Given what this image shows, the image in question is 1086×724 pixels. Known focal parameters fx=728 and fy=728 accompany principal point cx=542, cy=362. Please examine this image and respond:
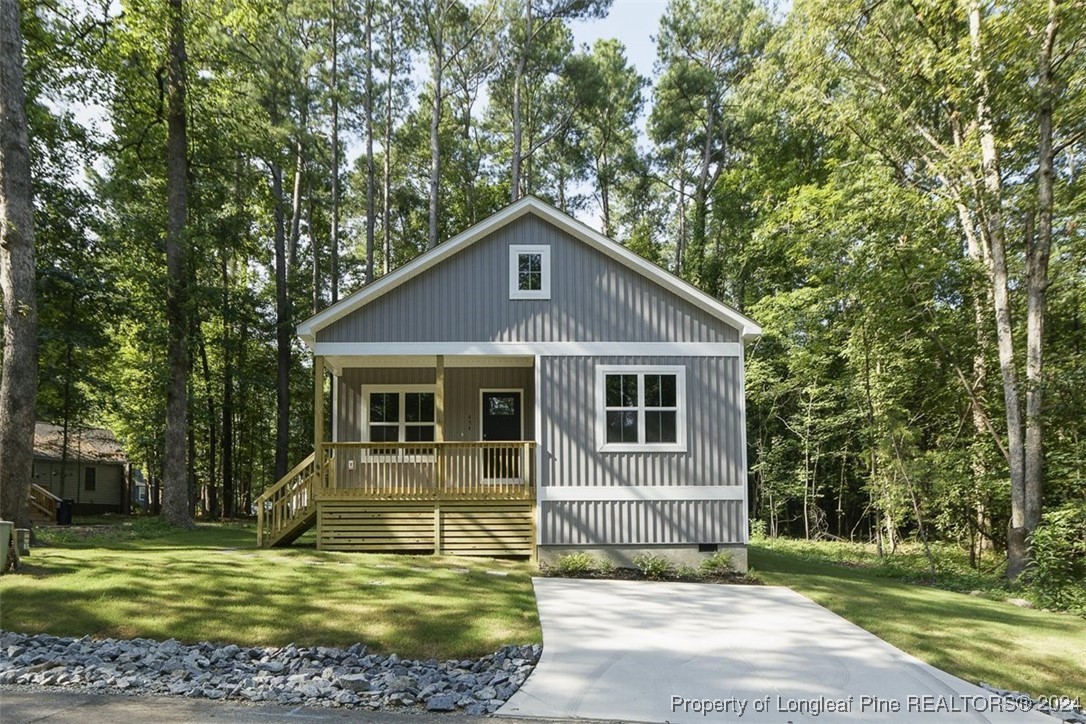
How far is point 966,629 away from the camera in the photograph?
9031mm

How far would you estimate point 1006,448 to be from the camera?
1483 centimetres

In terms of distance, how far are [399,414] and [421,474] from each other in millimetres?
2130

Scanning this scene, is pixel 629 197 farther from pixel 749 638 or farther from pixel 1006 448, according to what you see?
pixel 749 638

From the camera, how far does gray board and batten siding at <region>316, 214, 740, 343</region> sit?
1319 cm

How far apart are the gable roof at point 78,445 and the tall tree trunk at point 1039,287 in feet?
91.2

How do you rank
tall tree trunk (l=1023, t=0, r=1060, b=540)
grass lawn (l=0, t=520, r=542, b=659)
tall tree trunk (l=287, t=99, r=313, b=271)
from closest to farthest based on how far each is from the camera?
grass lawn (l=0, t=520, r=542, b=659)
tall tree trunk (l=1023, t=0, r=1060, b=540)
tall tree trunk (l=287, t=99, r=313, b=271)

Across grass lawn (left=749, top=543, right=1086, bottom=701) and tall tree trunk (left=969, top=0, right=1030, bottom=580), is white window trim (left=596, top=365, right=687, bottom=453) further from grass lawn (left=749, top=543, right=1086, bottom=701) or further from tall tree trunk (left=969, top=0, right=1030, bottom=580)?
tall tree trunk (left=969, top=0, right=1030, bottom=580)

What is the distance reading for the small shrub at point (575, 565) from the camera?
40.7ft

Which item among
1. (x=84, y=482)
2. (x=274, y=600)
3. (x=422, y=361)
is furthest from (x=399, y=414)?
(x=84, y=482)

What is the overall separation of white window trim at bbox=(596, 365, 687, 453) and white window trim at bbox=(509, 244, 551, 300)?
175cm

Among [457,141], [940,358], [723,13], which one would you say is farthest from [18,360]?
[723,13]

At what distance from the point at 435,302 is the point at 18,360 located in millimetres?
6381

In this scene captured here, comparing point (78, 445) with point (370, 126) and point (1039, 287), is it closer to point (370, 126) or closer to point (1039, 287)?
point (370, 126)

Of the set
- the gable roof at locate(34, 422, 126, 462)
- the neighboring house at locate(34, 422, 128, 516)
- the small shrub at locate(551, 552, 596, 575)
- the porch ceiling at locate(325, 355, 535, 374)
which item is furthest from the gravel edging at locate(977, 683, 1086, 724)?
the neighboring house at locate(34, 422, 128, 516)
